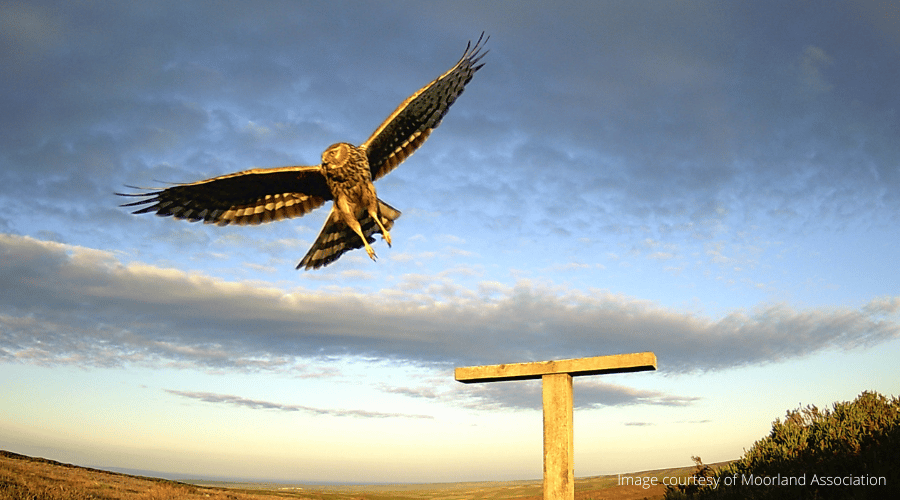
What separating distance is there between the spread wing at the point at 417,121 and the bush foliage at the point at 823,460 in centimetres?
618

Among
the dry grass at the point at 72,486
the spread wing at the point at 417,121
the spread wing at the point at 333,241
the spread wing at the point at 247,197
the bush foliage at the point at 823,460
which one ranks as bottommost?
the dry grass at the point at 72,486

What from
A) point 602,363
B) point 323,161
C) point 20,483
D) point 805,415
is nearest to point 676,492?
point 805,415

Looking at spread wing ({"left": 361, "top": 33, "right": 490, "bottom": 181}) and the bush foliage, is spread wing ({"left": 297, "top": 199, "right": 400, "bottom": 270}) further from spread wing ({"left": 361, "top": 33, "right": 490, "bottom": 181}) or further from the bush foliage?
the bush foliage

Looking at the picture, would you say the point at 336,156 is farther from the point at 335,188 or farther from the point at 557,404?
the point at 557,404

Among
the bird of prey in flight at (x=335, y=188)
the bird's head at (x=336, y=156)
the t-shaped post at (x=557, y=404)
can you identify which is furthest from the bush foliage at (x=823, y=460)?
the bird's head at (x=336, y=156)

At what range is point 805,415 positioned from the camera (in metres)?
8.10

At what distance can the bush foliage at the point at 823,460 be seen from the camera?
6.05 metres

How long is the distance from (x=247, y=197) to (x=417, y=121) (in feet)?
9.14

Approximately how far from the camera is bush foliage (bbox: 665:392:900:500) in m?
6.05

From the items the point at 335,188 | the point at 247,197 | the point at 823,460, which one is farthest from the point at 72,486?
the point at 823,460

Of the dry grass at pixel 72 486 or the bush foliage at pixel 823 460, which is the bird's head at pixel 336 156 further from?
the dry grass at pixel 72 486

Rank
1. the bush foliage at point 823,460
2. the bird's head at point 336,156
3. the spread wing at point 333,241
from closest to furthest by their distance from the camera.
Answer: the bush foliage at point 823,460 < the bird's head at point 336,156 < the spread wing at point 333,241

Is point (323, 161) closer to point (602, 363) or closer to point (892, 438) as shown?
point (602, 363)

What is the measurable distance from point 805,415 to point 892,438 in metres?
1.56
